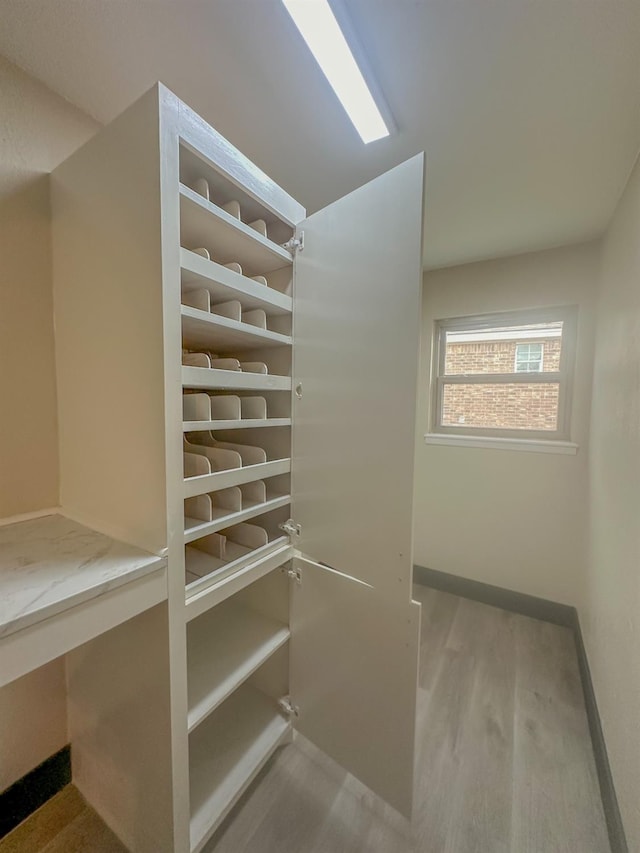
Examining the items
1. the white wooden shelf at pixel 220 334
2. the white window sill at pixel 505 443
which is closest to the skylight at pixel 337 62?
the white wooden shelf at pixel 220 334

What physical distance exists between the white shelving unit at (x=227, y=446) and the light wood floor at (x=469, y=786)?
0.53 ft

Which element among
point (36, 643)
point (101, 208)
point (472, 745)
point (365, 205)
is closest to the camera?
point (36, 643)

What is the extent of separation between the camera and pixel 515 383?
2182mm

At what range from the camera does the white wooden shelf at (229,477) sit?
2.75ft

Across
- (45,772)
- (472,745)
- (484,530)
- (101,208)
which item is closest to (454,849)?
(472,745)

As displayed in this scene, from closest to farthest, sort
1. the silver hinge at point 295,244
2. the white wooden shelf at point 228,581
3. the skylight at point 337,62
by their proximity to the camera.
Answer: the skylight at point 337,62 → the white wooden shelf at point 228,581 → the silver hinge at point 295,244

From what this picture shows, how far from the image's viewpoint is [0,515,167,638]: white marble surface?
578 millimetres

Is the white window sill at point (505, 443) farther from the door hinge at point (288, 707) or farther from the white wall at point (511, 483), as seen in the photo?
the door hinge at point (288, 707)

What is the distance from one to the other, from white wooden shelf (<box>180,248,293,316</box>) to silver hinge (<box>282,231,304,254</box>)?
0.16 meters

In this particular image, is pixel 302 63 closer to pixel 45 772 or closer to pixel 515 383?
pixel 515 383

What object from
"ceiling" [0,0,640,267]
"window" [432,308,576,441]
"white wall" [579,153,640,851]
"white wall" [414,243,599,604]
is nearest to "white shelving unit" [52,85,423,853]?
"ceiling" [0,0,640,267]

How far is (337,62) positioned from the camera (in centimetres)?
89

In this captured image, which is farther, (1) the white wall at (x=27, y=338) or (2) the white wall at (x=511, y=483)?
(2) the white wall at (x=511, y=483)

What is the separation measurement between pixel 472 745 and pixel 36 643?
1.61 meters
